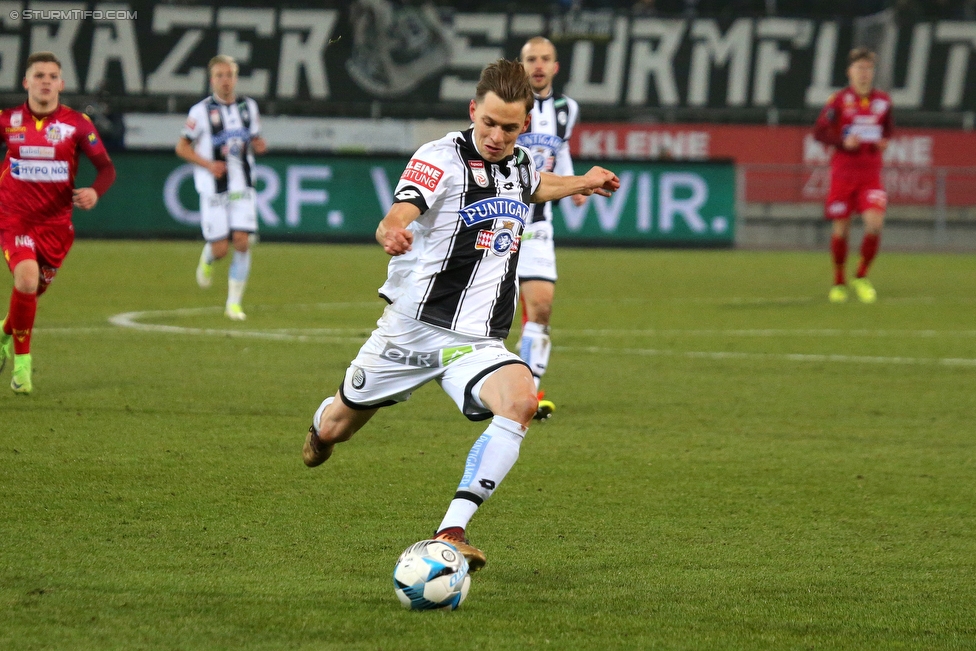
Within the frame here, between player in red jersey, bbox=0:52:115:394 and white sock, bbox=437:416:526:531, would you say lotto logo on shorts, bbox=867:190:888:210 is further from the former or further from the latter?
white sock, bbox=437:416:526:531

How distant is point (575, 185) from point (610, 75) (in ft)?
89.3

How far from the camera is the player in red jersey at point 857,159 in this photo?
16312 millimetres

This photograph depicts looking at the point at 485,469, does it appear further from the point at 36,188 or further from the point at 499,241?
the point at 36,188

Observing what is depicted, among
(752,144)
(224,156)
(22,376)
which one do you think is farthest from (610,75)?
(22,376)

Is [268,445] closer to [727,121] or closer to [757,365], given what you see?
[757,365]

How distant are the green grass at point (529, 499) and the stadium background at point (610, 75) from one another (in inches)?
679

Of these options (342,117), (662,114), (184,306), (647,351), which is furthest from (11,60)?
(647,351)

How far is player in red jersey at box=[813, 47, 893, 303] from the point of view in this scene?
16.3 metres

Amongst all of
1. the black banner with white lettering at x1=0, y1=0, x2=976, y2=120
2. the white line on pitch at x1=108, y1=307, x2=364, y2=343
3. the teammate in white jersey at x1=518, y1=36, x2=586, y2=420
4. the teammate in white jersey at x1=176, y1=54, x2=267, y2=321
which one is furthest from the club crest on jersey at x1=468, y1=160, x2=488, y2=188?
the black banner with white lettering at x1=0, y1=0, x2=976, y2=120

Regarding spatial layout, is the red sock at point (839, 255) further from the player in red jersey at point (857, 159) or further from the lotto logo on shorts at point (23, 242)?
the lotto logo on shorts at point (23, 242)

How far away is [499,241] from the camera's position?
5.24 meters

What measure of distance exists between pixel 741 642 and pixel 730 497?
216 cm

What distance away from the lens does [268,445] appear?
7133 millimetres

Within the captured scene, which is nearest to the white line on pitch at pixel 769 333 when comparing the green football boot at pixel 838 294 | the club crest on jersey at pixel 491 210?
the green football boot at pixel 838 294
